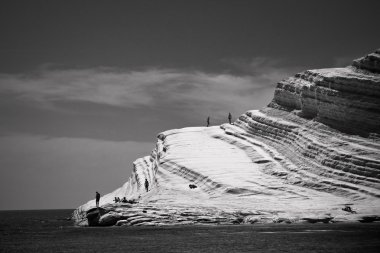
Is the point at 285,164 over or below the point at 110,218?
over

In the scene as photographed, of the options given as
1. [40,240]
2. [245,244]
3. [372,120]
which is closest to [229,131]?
[372,120]

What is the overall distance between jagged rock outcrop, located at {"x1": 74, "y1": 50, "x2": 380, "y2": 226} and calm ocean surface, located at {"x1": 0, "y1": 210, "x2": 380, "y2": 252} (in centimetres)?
399

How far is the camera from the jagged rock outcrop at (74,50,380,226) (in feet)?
265

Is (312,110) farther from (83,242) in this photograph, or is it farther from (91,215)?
(83,242)

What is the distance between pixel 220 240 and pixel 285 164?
3978 centimetres

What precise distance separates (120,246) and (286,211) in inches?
1146

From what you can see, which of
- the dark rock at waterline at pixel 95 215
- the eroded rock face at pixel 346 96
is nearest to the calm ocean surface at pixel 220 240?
the dark rock at waterline at pixel 95 215

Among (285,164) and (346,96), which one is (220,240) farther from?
(346,96)

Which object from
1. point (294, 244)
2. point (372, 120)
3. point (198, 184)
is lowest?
point (294, 244)

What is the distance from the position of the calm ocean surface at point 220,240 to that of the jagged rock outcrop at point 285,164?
399 centimetres

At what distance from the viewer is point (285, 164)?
98.8 m

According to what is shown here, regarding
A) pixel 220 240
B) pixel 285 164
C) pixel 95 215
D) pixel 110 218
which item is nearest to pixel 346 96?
pixel 285 164

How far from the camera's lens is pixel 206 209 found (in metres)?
81.3

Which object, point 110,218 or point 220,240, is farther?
point 110,218
